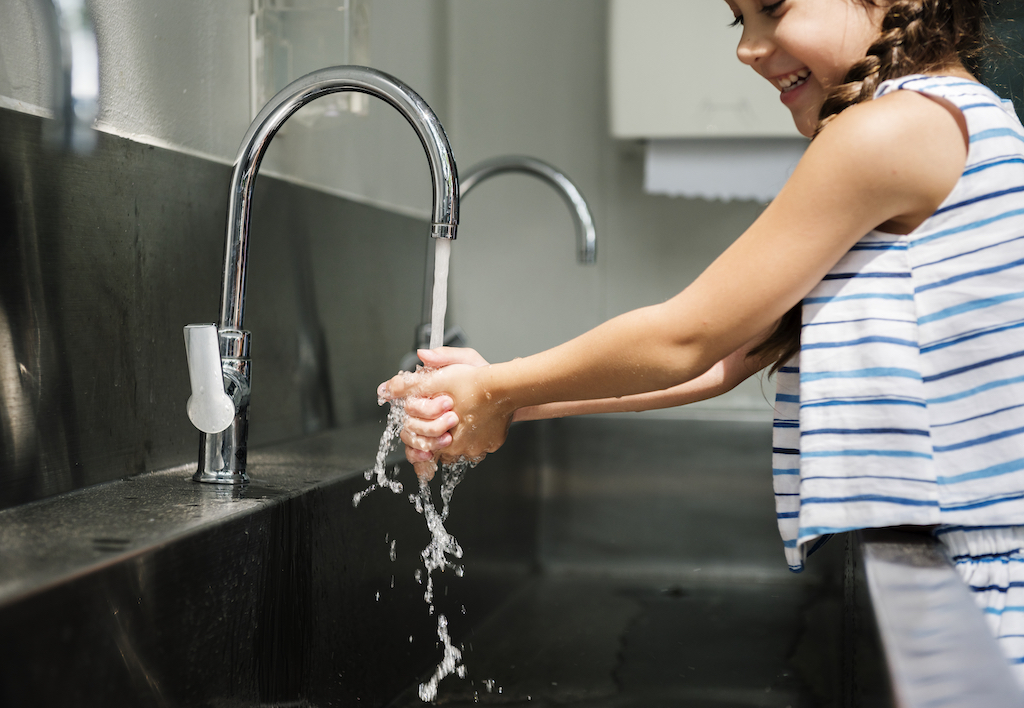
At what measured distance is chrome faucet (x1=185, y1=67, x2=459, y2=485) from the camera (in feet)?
2.08

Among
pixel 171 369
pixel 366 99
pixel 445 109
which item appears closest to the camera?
pixel 171 369

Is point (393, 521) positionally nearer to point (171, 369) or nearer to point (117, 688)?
point (171, 369)

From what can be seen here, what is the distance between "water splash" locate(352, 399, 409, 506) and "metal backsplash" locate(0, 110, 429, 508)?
17 cm

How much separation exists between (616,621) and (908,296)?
0.62 m

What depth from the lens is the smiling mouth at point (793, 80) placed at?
63 cm

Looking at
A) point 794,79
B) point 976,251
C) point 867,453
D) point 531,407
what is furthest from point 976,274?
point 531,407

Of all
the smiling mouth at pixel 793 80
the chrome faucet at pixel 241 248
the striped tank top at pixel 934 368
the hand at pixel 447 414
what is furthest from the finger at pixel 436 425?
the smiling mouth at pixel 793 80

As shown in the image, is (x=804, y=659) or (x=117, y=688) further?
(x=804, y=659)

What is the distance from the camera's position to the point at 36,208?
2.01ft

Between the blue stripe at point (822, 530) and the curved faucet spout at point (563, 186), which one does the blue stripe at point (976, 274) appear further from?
the curved faucet spout at point (563, 186)

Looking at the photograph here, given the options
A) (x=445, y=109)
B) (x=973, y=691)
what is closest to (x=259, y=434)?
(x=973, y=691)

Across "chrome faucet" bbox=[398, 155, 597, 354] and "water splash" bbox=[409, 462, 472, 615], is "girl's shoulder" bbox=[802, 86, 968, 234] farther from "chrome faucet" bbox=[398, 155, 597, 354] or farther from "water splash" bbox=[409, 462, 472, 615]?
"chrome faucet" bbox=[398, 155, 597, 354]

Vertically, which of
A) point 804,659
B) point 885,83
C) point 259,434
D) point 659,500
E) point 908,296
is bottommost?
point 804,659

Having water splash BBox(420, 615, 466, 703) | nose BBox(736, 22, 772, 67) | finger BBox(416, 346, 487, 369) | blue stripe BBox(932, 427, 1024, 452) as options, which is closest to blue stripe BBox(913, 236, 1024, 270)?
blue stripe BBox(932, 427, 1024, 452)
